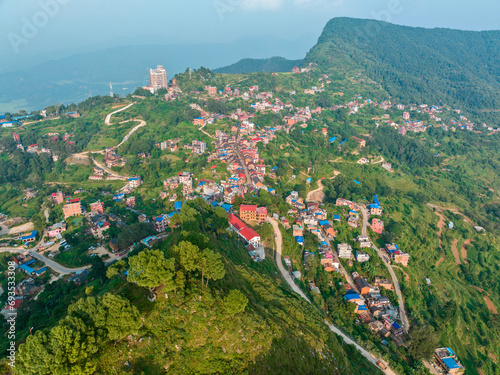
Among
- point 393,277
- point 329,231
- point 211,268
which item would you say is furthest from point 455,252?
point 211,268

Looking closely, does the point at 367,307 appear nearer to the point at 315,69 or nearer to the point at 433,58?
the point at 315,69

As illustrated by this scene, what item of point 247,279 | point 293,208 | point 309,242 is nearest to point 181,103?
point 293,208

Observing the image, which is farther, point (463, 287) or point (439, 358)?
point (463, 287)

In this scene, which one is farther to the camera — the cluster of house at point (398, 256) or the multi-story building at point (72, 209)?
the multi-story building at point (72, 209)

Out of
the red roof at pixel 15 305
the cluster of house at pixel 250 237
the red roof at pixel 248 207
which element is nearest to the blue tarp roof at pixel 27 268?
the red roof at pixel 15 305

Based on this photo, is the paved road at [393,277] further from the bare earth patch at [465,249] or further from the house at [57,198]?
the house at [57,198]

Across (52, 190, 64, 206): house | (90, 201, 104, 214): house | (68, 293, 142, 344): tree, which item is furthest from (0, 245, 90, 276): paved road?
(68, 293, 142, 344): tree
